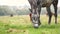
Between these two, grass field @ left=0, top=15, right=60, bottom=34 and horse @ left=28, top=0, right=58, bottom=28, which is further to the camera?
horse @ left=28, top=0, right=58, bottom=28

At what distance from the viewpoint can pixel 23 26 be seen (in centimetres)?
272

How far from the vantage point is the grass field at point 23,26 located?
252cm

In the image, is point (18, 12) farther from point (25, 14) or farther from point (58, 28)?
point (58, 28)

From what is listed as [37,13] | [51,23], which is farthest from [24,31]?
[51,23]

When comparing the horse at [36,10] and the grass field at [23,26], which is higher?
the horse at [36,10]

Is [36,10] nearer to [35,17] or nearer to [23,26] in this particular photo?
[35,17]

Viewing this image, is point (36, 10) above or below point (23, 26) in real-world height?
above

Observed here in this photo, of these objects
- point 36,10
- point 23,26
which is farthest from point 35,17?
point 23,26

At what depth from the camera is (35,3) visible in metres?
2.68

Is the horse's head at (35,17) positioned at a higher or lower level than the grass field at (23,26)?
higher

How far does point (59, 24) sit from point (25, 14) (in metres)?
0.52

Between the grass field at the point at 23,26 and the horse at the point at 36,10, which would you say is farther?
the horse at the point at 36,10

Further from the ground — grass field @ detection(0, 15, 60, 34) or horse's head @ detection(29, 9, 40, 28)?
horse's head @ detection(29, 9, 40, 28)

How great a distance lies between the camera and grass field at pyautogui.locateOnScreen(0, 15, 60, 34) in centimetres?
252
